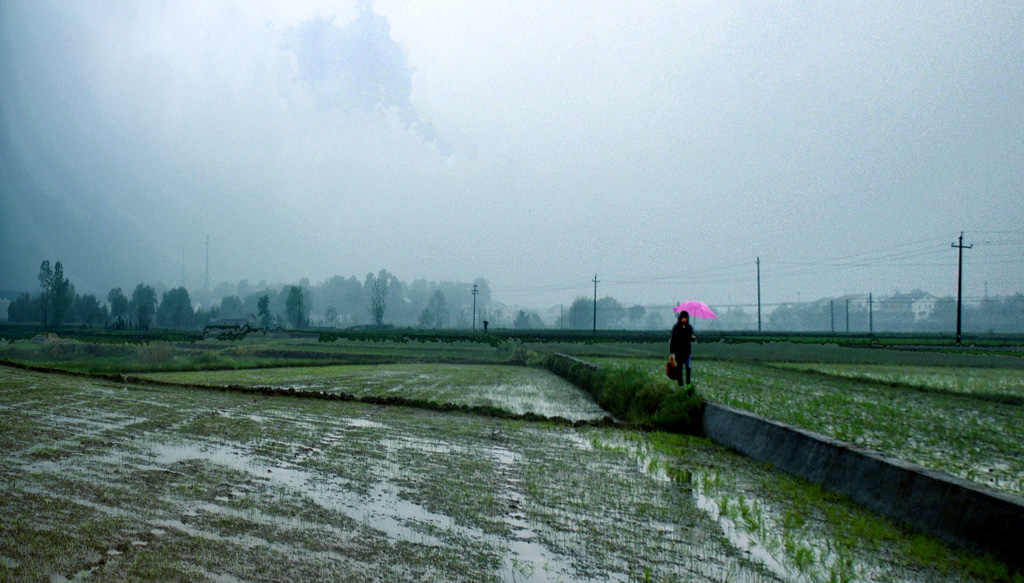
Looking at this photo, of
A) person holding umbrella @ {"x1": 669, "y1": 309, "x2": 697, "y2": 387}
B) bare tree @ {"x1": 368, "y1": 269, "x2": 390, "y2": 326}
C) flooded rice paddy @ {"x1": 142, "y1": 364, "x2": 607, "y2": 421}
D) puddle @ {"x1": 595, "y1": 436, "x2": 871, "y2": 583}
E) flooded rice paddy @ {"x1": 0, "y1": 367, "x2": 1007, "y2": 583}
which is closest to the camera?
flooded rice paddy @ {"x1": 0, "y1": 367, "x2": 1007, "y2": 583}

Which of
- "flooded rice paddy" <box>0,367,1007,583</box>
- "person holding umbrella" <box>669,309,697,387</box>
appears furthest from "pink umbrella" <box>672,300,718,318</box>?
"flooded rice paddy" <box>0,367,1007,583</box>

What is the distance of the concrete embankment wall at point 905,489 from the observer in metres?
4.12

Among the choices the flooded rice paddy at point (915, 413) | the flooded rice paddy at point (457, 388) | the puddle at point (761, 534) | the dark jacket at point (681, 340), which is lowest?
the flooded rice paddy at point (457, 388)

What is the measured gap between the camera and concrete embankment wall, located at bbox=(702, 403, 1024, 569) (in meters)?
4.12

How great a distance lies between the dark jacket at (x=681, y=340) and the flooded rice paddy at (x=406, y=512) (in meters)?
3.11

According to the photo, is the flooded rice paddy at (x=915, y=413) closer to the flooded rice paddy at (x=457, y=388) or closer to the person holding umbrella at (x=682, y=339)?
the person holding umbrella at (x=682, y=339)

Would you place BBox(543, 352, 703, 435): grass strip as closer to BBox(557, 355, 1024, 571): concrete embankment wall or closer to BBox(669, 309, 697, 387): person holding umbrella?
BBox(669, 309, 697, 387): person holding umbrella

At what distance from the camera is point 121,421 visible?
931 centimetres

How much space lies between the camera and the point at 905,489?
17.0 feet

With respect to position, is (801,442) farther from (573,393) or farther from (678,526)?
(573,393)

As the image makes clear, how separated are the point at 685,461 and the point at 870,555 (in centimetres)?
361

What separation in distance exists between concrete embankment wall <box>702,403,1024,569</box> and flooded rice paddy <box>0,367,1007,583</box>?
0.69 ft

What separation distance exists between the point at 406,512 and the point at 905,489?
3.84 metres

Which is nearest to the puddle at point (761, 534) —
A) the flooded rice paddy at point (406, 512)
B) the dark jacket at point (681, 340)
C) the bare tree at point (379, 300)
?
the flooded rice paddy at point (406, 512)
